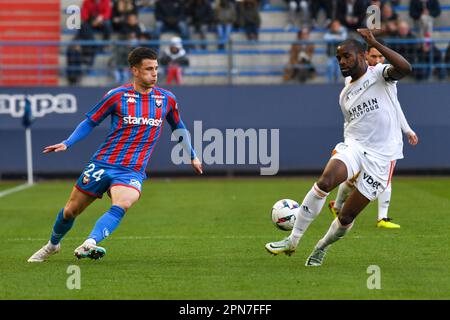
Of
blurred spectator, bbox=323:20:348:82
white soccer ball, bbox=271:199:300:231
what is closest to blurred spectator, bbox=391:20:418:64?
blurred spectator, bbox=323:20:348:82

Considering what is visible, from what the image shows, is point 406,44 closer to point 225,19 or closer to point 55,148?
point 225,19

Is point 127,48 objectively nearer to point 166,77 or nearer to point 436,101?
point 166,77

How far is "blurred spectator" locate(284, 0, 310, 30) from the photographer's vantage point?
26.5 m

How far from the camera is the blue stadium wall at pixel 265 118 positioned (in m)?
23.9

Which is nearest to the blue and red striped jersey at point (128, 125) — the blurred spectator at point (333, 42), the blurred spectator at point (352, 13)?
the blurred spectator at point (333, 42)

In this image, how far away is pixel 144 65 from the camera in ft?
33.0

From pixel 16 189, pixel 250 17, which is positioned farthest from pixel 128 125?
pixel 250 17

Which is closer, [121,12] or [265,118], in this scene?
[265,118]

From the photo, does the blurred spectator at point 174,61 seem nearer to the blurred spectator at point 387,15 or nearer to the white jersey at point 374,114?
the blurred spectator at point 387,15

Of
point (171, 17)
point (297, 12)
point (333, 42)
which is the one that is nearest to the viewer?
point (333, 42)

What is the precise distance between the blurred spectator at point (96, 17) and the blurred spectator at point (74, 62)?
738mm

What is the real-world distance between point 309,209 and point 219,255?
1.58 metres

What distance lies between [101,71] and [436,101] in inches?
320

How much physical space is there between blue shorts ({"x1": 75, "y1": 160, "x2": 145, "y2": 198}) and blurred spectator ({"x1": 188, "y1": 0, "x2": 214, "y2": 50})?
53.9ft
